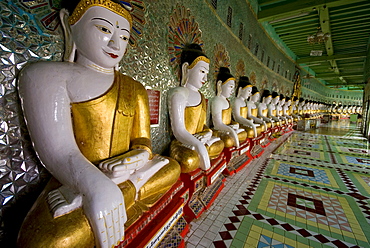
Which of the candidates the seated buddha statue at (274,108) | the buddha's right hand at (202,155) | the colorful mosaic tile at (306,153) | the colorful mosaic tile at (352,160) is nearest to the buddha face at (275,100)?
the seated buddha statue at (274,108)

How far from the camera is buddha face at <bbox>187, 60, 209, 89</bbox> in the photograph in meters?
2.24

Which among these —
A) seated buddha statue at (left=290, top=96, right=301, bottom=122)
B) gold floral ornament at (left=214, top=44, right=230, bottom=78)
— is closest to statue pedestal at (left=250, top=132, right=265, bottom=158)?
gold floral ornament at (left=214, top=44, right=230, bottom=78)

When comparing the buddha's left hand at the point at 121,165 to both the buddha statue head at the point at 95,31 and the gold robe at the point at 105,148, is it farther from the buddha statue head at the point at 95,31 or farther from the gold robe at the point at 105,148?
the buddha statue head at the point at 95,31

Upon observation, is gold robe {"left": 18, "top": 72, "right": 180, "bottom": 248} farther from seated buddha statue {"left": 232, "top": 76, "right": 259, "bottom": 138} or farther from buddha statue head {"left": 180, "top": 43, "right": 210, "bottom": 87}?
seated buddha statue {"left": 232, "top": 76, "right": 259, "bottom": 138}

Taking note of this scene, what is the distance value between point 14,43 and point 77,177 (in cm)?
99

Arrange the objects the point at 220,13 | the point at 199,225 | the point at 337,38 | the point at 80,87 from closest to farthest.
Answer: the point at 80,87, the point at 199,225, the point at 220,13, the point at 337,38

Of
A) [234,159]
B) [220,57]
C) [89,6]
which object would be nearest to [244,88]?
[220,57]

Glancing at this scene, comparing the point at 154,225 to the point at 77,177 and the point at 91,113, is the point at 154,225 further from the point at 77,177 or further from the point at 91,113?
the point at 91,113

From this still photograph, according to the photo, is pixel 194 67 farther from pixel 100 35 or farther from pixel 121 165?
pixel 121 165

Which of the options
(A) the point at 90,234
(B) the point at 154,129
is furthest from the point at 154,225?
(B) the point at 154,129

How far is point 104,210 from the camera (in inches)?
29.8

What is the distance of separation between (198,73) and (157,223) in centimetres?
179

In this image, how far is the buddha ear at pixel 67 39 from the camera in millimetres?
1158

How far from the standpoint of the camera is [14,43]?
1.07m
